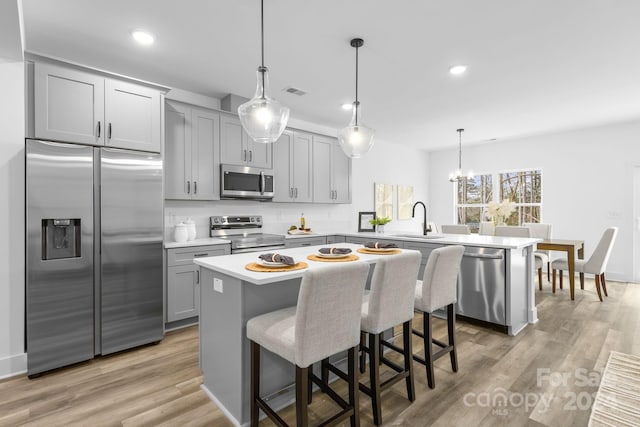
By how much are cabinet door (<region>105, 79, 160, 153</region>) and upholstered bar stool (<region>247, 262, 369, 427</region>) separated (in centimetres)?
209

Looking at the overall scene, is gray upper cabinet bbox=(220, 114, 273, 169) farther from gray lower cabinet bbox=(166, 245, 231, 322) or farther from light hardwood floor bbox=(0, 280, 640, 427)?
light hardwood floor bbox=(0, 280, 640, 427)

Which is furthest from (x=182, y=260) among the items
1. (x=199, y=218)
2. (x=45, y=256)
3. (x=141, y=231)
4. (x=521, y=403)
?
(x=521, y=403)

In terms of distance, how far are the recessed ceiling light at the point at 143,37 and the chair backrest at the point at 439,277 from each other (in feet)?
9.33

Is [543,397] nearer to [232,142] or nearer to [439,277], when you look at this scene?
[439,277]

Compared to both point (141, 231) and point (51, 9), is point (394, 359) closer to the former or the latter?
point (141, 231)

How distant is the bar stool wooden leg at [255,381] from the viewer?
1.78 m

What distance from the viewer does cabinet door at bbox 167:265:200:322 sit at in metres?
3.26

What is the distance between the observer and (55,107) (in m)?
2.54

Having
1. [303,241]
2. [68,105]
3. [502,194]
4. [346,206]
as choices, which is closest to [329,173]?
[346,206]

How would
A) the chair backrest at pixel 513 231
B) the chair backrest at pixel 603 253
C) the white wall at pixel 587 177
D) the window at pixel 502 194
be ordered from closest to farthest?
the chair backrest at pixel 513 231
the chair backrest at pixel 603 253
the white wall at pixel 587 177
the window at pixel 502 194

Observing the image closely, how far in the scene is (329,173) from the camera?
5.30 meters

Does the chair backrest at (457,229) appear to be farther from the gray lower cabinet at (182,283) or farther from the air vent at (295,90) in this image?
the gray lower cabinet at (182,283)

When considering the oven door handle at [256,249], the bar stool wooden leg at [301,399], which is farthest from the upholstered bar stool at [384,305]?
the oven door handle at [256,249]

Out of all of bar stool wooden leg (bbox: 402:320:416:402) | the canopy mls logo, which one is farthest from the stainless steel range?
the canopy mls logo
